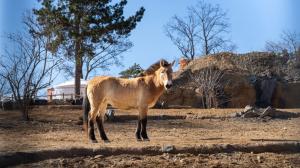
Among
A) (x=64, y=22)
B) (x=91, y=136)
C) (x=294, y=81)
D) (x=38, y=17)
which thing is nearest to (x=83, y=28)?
(x=64, y=22)

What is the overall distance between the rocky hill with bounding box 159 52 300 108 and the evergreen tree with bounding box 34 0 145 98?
497 centimetres

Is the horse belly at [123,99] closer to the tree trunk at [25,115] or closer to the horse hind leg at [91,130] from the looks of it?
the horse hind leg at [91,130]

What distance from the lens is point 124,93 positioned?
36.3 feet

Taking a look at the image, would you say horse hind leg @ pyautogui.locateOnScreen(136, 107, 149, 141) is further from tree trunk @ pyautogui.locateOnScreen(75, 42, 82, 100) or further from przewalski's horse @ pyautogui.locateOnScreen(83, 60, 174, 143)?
tree trunk @ pyautogui.locateOnScreen(75, 42, 82, 100)

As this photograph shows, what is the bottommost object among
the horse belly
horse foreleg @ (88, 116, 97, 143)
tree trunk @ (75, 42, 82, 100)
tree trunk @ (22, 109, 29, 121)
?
horse foreleg @ (88, 116, 97, 143)

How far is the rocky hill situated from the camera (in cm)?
2803

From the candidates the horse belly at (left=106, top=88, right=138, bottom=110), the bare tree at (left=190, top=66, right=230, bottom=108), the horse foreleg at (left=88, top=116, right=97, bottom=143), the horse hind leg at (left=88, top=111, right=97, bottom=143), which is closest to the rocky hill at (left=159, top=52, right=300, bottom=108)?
the bare tree at (left=190, top=66, right=230, bottom=108)

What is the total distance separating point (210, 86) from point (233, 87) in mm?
3504

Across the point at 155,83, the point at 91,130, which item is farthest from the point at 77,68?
the point at 91,130

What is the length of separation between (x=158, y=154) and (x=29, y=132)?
5.80 meters

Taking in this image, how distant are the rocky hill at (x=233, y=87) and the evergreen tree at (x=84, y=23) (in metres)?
4.97

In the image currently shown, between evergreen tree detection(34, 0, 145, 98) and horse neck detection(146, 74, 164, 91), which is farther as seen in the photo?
evergreen tree detection(34, 0, 145, 98)

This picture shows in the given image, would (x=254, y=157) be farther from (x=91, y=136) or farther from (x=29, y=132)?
(x=29, y=132)

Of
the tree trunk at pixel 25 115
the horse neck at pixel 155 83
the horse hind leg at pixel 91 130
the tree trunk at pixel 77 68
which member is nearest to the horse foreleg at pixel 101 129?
the horse hind leg at pixel 91 130
